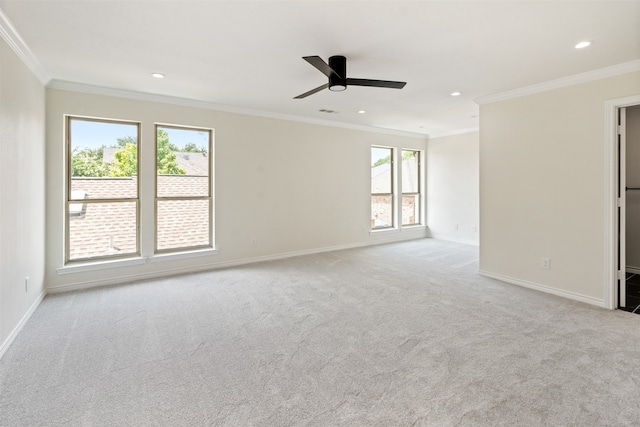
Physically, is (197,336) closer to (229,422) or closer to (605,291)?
(229,422)

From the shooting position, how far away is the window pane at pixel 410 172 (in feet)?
25.1

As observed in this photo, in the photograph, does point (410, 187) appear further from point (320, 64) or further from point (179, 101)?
point (320, 64)

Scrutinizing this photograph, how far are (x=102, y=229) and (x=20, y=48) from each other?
2242 millimetres

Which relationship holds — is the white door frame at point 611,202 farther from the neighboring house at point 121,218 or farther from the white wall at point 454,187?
the neighboring house at point 121,218

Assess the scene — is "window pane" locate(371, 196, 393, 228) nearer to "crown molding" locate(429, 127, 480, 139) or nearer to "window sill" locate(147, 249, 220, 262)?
"crown molding" locate(429, 127, 480, 139)

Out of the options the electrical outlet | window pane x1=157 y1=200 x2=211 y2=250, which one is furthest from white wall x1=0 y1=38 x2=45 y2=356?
the electrical outlet

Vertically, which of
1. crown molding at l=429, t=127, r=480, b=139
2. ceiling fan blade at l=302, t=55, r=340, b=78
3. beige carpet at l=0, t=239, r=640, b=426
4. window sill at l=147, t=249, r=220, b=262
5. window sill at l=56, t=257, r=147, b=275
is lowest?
beige carpet at l=0, t=239, r=640, b=426

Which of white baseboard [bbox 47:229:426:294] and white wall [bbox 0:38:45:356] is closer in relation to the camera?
white wall [bbox 0:38:45:356]

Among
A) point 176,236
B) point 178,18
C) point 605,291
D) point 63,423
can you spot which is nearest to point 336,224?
point 176,236

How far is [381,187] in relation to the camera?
726 cm

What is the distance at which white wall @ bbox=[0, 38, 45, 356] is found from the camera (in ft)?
8.27

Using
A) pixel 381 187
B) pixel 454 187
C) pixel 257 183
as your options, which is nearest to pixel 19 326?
pixel 257 183

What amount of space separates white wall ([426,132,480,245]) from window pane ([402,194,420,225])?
0.87 feet

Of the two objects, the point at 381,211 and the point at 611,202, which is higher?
the point at 611,202
